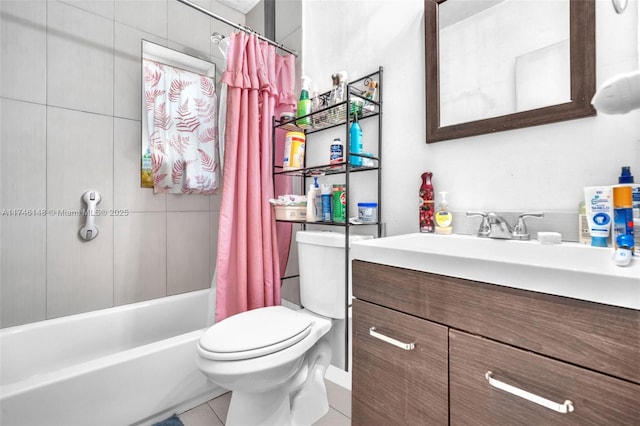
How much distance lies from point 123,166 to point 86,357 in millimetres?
1047

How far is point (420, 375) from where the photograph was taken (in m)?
0.72

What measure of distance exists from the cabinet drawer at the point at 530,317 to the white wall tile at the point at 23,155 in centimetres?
178

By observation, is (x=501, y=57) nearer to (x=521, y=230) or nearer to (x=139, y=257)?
(x=521, y=230)

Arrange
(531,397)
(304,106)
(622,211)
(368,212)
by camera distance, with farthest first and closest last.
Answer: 1. (304,106)
2. (368,212)
3. (622,211)
4. (531,397)

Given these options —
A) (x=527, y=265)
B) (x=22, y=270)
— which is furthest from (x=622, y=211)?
(x=22, y=270)

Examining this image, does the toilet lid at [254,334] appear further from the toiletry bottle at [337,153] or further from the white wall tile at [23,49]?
the white wall tile at [23,49]

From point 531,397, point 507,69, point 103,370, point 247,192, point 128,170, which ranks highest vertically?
point 507,69

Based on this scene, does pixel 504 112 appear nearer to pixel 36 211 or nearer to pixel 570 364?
pixel 570 364

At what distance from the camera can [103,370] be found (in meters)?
1.08

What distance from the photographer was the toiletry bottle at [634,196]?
2.41 ft

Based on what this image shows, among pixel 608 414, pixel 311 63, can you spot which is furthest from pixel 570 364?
pixel 311 63

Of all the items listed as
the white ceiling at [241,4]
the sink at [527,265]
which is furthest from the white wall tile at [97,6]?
the sink at [527,265]

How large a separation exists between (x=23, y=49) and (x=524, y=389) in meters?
2.36

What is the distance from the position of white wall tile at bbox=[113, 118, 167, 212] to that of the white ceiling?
1.14m
